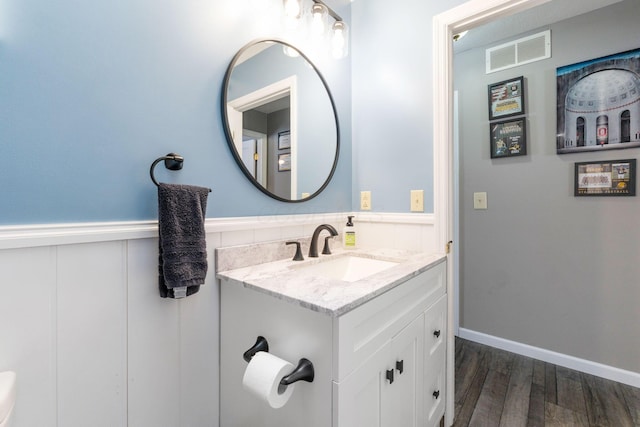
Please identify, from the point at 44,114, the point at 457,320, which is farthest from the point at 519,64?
the point at 44,114

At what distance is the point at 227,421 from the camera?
1.06 meters

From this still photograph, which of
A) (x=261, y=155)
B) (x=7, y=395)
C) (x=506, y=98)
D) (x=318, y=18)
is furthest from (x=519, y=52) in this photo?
(x=7, y=395)

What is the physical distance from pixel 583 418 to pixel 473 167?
1684 mm

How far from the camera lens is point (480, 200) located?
2283 mm

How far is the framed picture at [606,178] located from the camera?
5.68 ft

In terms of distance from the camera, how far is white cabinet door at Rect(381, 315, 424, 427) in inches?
37.3

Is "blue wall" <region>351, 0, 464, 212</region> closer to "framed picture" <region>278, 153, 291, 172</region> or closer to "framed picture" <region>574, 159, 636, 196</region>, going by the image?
"framed picture" <region>278, 153, 291, 172</region>

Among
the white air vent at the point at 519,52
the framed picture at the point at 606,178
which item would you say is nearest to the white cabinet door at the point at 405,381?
the framed picture at the point at 606,178

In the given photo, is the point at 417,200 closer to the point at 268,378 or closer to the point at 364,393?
the point at 364,393

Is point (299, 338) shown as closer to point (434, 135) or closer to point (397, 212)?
point (397, 212)

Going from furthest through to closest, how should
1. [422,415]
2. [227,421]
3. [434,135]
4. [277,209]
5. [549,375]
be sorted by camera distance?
1. [549,375]
2. [434,135]
3. [277,209]
4. [422,415]
5. [227,421]

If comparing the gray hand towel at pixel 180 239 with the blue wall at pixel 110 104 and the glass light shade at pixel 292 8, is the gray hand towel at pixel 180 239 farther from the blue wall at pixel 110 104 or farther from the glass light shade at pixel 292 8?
the glass light shade at pixel 292 8

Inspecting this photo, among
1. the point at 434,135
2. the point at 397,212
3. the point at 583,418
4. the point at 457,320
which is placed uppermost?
the point at 434,135

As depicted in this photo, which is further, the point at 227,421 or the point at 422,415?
the point at 422,415
